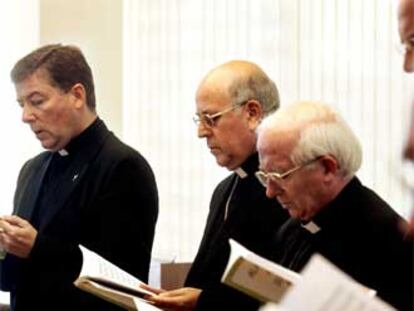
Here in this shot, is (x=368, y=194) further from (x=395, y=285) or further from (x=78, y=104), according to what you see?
(x=78, y=104)

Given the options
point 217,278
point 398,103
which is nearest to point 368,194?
point 217,278

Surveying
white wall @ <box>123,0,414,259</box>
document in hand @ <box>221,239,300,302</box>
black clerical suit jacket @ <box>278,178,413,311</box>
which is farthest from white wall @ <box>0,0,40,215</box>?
document in hand @ <box>221,239,300,302</box>

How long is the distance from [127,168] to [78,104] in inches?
10.9

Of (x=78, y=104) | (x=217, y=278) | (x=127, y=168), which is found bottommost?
(x=217, y=278)

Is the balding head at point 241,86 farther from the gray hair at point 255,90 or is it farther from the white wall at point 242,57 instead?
the white wall at point 242,57

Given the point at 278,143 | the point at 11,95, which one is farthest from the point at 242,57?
the point at 278,143

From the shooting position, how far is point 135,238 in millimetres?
2404

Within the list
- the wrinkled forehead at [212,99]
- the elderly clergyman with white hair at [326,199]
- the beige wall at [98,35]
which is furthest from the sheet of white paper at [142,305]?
the beige wall at [98,35]

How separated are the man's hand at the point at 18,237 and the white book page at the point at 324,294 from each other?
5.10 ft

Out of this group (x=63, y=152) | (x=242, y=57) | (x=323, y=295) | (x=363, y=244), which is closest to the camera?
(x=323, y=295)

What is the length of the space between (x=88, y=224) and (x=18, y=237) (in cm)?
20

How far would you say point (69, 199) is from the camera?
2.49m

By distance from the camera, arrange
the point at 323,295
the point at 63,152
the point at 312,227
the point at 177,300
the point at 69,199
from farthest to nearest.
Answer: the point at 63,152 → the point at 69,199 → the point at 177,300 → the point at 312,227 → the point at 323,295

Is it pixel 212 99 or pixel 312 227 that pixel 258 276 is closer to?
pixel 312 227
